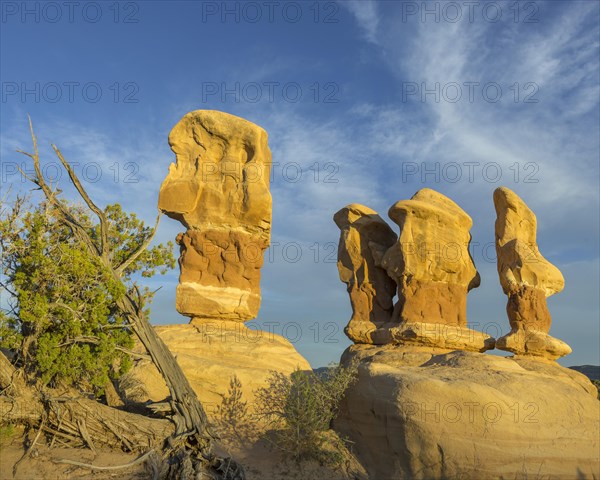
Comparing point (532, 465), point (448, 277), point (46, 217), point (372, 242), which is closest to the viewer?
point (532, 465)

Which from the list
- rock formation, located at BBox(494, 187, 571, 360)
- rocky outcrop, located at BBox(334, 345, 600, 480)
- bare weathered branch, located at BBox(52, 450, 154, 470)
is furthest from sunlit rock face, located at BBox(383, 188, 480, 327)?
bare weathered branch, located at BBox(52, 450, 154, 470)

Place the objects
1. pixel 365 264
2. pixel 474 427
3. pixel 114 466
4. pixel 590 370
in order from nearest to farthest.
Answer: pixel 114 466 < pixel 474 427 < pixel 365 264 < pixel 590 370

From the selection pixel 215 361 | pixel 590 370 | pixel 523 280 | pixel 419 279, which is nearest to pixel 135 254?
pixel 215 361

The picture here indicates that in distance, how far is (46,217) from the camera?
1025 cm

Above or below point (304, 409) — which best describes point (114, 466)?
below

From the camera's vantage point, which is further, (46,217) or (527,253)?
(527,253)

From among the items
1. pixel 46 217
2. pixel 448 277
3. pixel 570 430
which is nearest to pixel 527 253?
pixel 448 277

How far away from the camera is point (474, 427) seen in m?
9.71

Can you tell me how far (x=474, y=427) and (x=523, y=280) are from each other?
11085 millimetres

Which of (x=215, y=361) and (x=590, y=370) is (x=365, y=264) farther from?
(x=590, y=370)

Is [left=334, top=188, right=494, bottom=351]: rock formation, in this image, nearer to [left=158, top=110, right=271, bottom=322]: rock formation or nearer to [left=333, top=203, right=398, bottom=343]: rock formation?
[left=333, top=203, right=398, bottom=343]: rock formation

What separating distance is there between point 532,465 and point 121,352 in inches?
283

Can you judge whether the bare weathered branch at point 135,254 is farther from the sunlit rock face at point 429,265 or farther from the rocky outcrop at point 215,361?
the sunlit rock face at point 429,265

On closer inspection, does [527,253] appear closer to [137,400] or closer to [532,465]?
[532,465]
